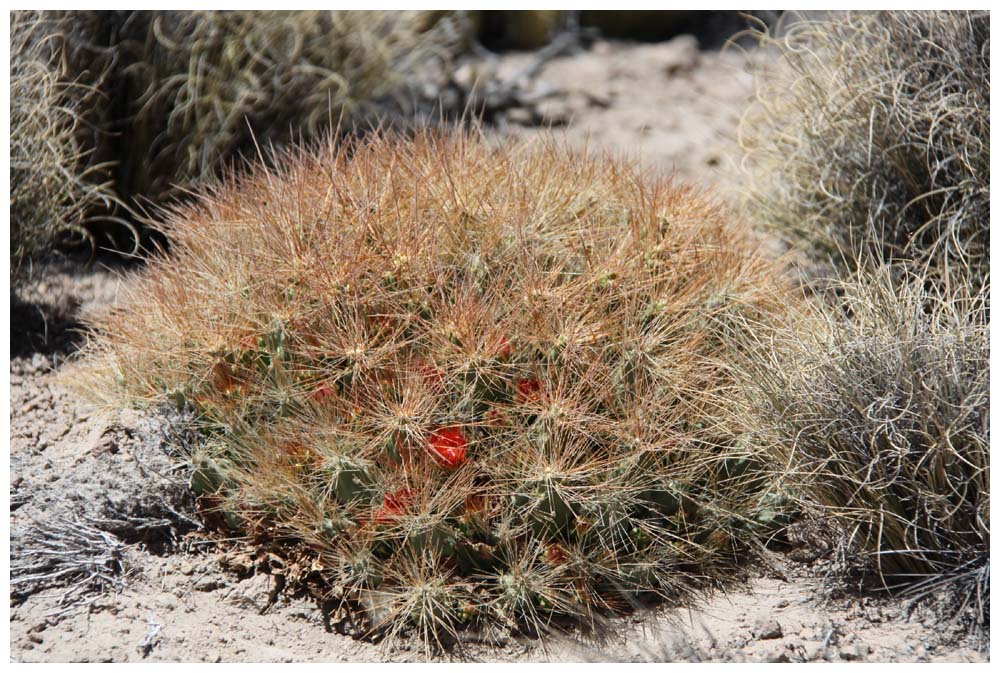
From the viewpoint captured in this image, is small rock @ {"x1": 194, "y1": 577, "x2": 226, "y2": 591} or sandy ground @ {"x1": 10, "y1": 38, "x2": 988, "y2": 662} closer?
sandy ground @ {"x1": 10, "y1": 38, "x2": 988, "y2": 662}

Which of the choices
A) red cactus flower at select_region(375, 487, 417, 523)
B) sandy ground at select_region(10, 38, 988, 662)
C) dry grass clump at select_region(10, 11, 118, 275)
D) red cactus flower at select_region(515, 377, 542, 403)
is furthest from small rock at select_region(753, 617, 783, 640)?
dry grass clump at select_region(10, 11, 118, 275)

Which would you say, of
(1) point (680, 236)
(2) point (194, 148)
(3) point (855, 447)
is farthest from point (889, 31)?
(2) point (194, 148)

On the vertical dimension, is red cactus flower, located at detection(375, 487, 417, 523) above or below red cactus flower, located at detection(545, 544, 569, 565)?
above

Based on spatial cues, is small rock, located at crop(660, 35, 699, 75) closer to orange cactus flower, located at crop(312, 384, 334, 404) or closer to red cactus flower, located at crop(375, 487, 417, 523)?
orange cactus flower, located at crop(312, 384, 334, 404)

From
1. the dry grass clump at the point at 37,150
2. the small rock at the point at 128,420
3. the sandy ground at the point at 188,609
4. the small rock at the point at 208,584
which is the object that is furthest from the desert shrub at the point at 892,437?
the dry grass clump at the point at 37,150

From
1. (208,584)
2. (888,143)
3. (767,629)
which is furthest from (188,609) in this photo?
(888,143)

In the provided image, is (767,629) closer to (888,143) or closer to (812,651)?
A: (812,651)

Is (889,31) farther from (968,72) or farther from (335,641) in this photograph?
(335,641)
